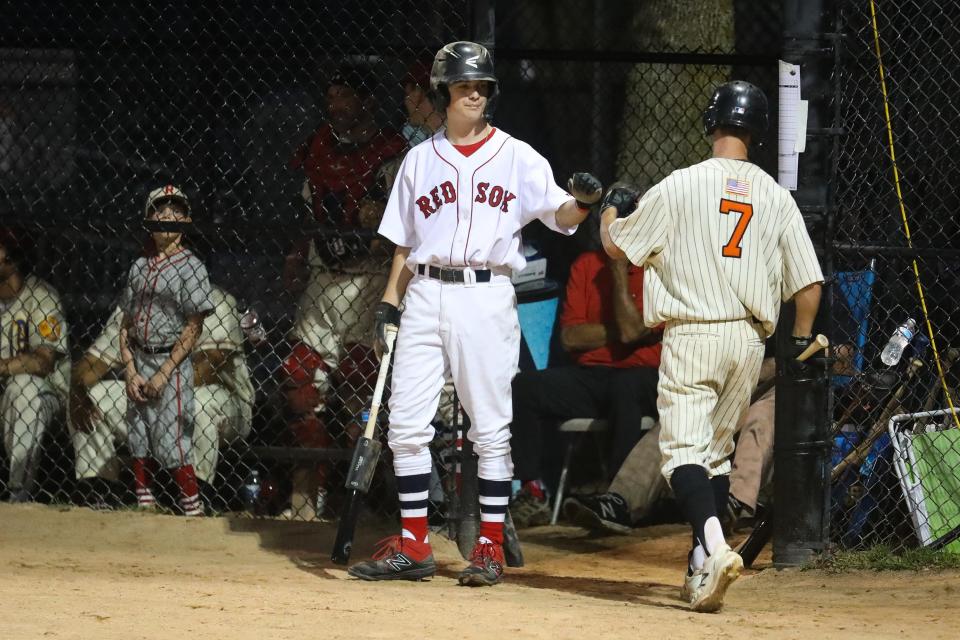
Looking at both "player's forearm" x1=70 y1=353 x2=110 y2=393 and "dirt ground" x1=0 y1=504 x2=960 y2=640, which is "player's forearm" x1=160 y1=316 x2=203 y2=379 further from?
"dirt ground" x1=0 y1=504 x2=960 y2=640

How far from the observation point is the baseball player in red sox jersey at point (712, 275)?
4.31m

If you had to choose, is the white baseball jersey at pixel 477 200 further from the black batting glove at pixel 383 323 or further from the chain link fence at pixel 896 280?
the chain link fence at pixel 896 280

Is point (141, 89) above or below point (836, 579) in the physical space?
above

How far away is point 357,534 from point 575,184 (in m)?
2.11

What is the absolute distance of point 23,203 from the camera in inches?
277

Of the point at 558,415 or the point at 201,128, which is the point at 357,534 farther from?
the point at 201,128

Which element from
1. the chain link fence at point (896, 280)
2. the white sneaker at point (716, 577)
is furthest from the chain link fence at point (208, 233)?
the white sneaker at point (716, 577)

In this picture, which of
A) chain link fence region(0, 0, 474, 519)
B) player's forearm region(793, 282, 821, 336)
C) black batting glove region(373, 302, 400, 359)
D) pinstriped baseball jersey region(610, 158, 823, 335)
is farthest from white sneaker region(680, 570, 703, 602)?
chain link fence region(0, 0, 474, 519)

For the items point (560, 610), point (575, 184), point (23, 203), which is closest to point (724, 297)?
point (575, 184)

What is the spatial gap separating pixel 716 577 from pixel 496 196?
1563 mm

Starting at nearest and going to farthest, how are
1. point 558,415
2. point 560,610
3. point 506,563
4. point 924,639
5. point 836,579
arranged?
1. point 924,639
2. point 560,610
3. point 836,579
4. point 506,563
5. point 558,415

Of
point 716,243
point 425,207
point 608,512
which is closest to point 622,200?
point 716,243

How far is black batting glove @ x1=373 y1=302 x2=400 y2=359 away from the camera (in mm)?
4891

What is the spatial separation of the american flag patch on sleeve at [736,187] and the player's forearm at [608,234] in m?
0.41
